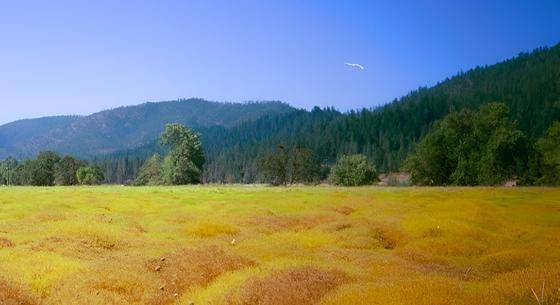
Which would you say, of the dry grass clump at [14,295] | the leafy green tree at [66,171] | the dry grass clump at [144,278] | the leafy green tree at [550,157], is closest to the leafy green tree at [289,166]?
the leafy green tree at [550,157]

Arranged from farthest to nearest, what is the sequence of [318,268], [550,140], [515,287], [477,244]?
[550,140]
[477,244]
[318,268]
[515,287]

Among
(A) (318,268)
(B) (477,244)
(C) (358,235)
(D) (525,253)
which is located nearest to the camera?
(A) (318,268)

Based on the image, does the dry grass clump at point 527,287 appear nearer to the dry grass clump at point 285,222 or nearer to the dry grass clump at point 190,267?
the dry grass clump at point 190,267

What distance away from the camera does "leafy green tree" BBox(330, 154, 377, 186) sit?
449 feet

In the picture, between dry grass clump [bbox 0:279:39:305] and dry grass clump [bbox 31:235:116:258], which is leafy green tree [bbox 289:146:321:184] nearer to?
dry grass clump [bbox 31:235:116:258]

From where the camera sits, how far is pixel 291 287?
59.4 ft

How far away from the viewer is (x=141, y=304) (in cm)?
1802

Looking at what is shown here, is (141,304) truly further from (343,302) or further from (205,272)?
(343,302)

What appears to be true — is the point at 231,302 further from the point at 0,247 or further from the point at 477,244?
the point at 477,244

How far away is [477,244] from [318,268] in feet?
44.6

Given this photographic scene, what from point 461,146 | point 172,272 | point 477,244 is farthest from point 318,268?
point 461,146

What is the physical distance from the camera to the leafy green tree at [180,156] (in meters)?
136

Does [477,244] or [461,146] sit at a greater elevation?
[461,146]

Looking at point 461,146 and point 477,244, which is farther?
point 461,146
